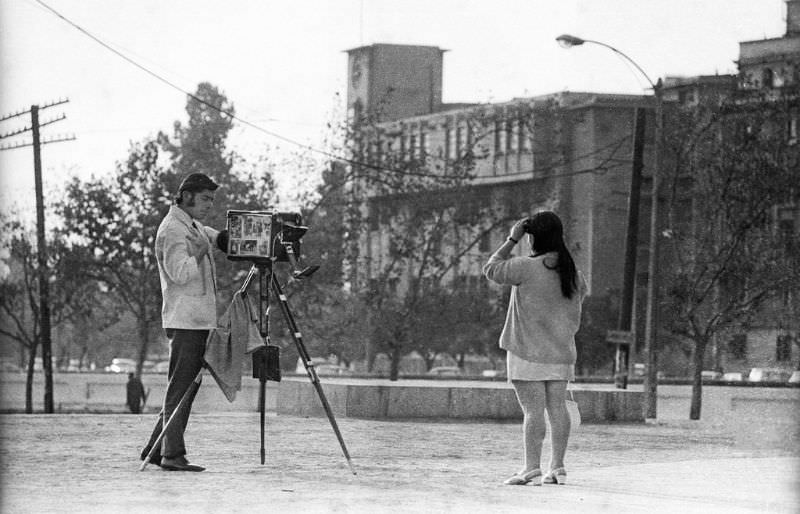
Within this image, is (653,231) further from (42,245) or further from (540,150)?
(540,150)

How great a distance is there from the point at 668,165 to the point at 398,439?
69.9 ft

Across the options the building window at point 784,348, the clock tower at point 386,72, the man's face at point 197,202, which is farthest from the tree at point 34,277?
the man's face at point 197,202

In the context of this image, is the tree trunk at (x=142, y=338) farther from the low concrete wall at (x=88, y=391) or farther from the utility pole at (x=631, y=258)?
the utility pole at (x=631, y=258)

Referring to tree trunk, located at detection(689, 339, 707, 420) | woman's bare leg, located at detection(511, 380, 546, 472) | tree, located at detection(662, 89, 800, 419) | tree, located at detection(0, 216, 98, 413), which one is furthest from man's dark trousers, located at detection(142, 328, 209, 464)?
tree, located at detection(0, 216, 98, 413)

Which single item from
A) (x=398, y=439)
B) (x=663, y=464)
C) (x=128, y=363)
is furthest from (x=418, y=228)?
(x=128, y=363)

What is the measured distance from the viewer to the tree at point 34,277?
4544 cm

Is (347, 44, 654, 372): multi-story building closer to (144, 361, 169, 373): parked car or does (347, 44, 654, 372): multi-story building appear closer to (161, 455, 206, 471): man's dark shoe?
(144, 361, 169, 373): parked car

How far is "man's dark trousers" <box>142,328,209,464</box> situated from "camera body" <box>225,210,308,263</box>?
21.6 inches

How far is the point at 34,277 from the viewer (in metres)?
50.0

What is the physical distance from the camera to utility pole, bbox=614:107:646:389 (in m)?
30.3

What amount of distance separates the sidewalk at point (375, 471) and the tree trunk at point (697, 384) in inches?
501

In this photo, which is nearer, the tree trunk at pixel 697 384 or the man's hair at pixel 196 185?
the man's hair at pixel 196 185

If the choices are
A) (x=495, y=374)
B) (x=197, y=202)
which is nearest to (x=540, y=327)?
(x=197, y=202)

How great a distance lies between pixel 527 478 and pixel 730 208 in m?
25.0
